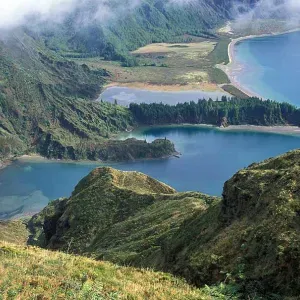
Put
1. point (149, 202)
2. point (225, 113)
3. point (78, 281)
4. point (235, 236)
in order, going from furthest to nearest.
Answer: point (225, 113) < point (149, 202) < point (235, 236) < point (78, 281)

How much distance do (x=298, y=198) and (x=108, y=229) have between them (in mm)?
38228

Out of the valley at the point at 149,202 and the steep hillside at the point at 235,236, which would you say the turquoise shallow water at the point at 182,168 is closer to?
the valley at the point at 149,202

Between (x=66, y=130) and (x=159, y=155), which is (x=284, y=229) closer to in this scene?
(x=159, y=155)

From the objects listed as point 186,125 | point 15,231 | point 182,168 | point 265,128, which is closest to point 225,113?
point 186,125

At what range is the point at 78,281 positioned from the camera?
1972 cm

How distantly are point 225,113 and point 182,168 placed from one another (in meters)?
51.8

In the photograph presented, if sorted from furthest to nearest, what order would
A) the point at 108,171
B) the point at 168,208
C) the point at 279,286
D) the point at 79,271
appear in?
1. the point at 108,171
2. the point at 168,208
3. the point at 79,271
4. the point at 279,286

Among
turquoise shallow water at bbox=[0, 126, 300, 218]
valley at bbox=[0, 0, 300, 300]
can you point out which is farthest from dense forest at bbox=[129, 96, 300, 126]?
turquoise shallow water at bbox=[0, 126, 300, 218]

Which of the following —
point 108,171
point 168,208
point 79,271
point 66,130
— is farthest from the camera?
point 66,130

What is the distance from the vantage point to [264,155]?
151625mm

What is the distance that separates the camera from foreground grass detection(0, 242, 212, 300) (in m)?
18.0

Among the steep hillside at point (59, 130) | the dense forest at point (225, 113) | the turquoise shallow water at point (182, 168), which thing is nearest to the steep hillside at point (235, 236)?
the turquoise shallow water at point (182, 168)

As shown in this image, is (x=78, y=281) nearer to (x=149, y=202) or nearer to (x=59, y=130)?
(x=149, y=202)

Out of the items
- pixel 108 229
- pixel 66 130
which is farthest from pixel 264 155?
pixel 108 229
